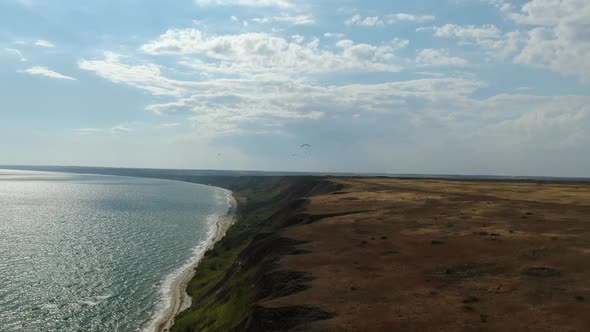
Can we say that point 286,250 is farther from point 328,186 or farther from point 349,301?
point 328,186

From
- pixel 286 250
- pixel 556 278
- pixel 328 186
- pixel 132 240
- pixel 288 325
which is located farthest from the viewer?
pixel 328 186

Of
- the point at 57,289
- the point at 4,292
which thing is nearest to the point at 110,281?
the point at 57,289

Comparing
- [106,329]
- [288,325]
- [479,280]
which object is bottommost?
[106,329]

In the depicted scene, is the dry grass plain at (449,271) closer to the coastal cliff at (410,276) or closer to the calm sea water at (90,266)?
the coastal cliff at (410,276)

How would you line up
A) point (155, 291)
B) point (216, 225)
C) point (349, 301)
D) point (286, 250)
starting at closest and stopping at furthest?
point (349, 301) → point (286, 250) → point (155, 291) → point (216, 225)

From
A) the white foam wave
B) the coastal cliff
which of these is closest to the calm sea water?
the white foam wave

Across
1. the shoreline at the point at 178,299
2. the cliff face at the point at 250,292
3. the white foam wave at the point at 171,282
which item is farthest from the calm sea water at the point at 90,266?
the cliff face at the point at 250,292

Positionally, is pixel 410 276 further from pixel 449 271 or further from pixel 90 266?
pixel 90 266

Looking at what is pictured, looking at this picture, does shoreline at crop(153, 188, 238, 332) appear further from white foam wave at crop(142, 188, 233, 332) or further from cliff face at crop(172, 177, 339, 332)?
cliff face at crop(172, 177, 339, 332)
